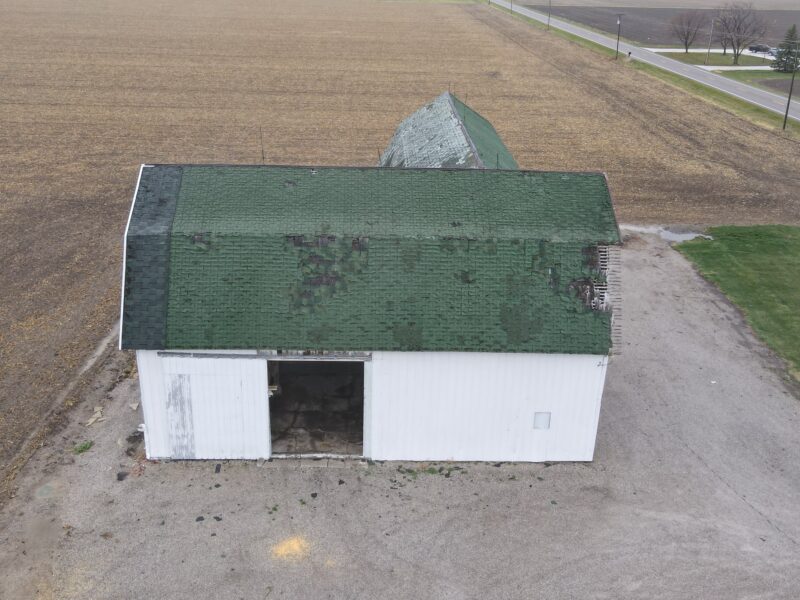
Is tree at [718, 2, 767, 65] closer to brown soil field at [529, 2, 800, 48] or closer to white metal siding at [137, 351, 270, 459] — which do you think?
brown soil field at [529, 2, 800, 48]

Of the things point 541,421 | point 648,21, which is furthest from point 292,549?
point 648,21

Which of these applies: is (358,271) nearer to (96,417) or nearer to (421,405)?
(421,405)

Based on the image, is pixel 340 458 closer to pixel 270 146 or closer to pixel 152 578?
pixel 152 578

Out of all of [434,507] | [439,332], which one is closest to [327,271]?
→ [439,332]

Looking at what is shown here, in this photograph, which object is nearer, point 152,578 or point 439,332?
point 152,578

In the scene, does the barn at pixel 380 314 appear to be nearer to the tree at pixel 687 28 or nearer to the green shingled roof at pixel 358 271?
the green shingled roof at pixel 358 271

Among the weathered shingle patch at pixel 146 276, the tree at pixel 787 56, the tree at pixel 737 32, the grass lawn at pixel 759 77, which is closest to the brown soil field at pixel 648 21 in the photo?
the tree at pixel 737 32
